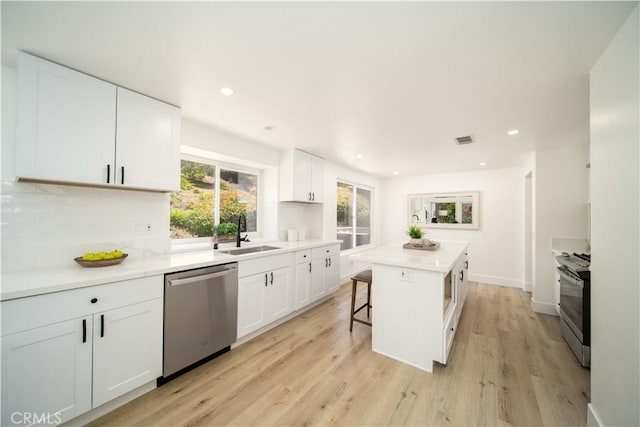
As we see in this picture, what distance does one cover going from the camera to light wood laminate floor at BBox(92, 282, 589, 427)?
158 cm

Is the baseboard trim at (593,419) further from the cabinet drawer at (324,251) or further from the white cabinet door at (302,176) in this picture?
the white cabinet door at (302,176)

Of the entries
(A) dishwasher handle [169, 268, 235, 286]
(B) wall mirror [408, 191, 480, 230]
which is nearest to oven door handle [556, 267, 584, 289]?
(B) wall mirror [408, 191, 480, 230]

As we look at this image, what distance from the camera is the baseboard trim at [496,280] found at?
4.48 metres

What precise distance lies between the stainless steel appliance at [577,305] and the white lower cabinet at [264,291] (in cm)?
284

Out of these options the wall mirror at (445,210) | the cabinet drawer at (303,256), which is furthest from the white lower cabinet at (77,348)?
the wall mirror at (445,210)

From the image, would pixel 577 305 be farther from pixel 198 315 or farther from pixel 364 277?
pixel 198 315

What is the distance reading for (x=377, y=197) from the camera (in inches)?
237

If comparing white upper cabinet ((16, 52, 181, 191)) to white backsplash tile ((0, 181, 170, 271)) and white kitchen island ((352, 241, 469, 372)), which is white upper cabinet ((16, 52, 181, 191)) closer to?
white backsplash tile ((0, 181, 170, 271))

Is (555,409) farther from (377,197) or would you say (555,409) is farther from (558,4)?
(377,197)

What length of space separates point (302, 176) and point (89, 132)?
2.40m

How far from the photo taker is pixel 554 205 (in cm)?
330

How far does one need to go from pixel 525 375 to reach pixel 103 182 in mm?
3747

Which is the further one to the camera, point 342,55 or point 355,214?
point 355,214

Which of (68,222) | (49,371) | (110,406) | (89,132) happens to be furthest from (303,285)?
(89,132)
